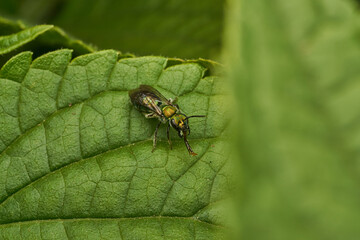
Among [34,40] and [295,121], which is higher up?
[34,40]

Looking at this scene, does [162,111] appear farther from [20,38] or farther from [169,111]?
[20,38]

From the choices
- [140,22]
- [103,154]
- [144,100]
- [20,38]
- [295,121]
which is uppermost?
[140,22]

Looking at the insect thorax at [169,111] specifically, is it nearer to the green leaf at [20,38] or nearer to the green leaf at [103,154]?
the green leaf at [103,154]

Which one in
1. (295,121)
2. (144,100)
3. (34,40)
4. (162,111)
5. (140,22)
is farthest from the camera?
(140,22)

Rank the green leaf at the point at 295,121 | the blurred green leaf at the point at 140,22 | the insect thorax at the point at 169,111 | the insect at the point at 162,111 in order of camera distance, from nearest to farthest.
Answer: the green leaf at the point at 295,121, the insect at the point at 162,111, the insect thorax at the point at 169,111, the blurred green leaf at the point at 140,22

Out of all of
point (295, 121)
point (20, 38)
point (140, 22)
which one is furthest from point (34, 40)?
point (295, 121)

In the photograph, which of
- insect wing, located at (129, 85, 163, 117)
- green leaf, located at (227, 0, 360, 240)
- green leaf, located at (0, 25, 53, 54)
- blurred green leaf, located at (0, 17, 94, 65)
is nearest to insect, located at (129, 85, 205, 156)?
insect wing, located at (129, 85, 163, 117)

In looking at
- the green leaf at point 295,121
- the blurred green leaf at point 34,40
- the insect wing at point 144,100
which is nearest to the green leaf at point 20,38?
the blurred green leaf at point 34,40
